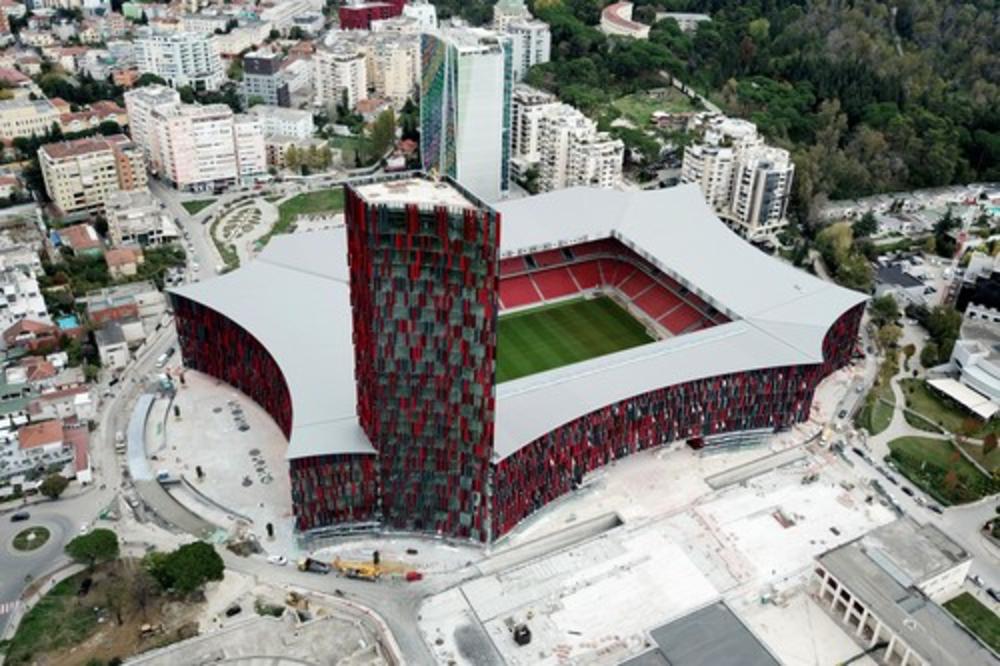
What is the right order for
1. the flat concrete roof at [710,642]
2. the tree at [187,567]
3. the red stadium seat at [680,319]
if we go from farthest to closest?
the red stadium seat at [680,319], the tree at [187,567], the flat concrete roof at [710,642]

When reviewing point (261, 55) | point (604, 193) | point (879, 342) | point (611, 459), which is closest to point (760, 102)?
point (604, 193)

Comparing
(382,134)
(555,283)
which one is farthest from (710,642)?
(382,134)

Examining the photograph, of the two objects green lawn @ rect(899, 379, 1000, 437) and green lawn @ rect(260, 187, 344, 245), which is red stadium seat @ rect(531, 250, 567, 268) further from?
green lawn @ rect(899, 379, 1000, 437)

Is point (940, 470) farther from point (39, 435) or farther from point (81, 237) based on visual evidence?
point (81, 237)

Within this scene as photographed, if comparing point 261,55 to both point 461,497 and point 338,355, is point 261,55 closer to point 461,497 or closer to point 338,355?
point 338,355

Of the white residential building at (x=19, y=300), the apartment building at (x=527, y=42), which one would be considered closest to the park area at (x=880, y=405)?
the white residential building at (x=19, y=300)

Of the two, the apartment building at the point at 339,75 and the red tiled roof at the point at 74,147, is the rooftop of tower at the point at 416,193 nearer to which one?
the red tiled roof at the point at 74,147

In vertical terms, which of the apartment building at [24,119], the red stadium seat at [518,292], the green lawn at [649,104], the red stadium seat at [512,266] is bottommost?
the red stadium seat at [518,292]
